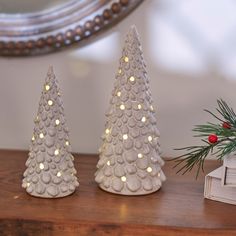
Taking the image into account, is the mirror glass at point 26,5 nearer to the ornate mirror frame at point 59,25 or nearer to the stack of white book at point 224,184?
the ornate mirror frame at point 59,25

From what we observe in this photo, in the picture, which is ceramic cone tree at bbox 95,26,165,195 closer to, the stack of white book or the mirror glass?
the stack of white book

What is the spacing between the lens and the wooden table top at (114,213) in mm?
615

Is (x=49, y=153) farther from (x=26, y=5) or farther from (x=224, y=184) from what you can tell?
(x=26, y=5)

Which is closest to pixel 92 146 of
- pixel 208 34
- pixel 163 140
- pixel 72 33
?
pixel 163 140

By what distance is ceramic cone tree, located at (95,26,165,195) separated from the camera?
0.73 m

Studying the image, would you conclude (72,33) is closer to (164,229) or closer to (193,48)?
(193,48)

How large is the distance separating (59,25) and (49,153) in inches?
14.3

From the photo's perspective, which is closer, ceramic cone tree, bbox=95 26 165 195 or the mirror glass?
ceramic cone tree, bbox=95 26 165 195

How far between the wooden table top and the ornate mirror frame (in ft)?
1.12

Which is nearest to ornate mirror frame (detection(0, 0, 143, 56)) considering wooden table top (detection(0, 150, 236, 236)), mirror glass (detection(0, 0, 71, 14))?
mirror glass (detection(0, 0, 71, 14))

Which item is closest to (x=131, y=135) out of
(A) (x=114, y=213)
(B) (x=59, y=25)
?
(A) (x=114, y=213)

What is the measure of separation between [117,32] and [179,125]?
0.87ft

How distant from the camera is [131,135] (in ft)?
2.41

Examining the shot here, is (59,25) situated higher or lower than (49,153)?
higher
